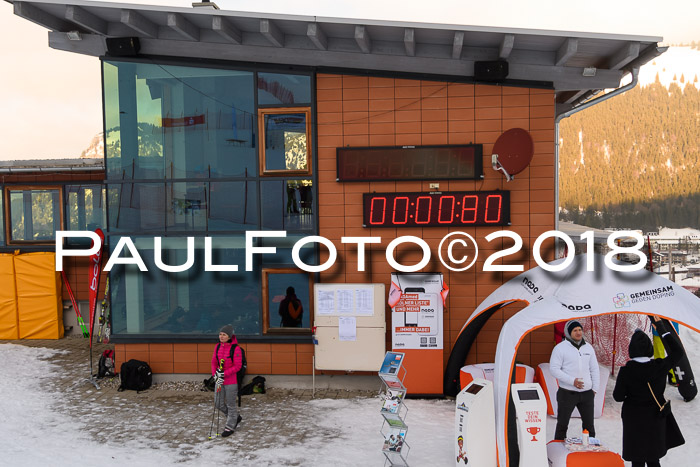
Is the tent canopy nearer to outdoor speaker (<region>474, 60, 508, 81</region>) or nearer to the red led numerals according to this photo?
the red led numerals

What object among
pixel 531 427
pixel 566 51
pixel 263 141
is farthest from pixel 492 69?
pixel 531 427

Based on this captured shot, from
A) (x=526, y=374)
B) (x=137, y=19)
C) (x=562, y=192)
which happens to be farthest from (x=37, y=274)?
(x=562, y=192)

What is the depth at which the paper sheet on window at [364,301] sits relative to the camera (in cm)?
889

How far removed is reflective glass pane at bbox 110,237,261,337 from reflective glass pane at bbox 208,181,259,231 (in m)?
0.29

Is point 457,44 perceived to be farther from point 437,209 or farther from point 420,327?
point 420,327

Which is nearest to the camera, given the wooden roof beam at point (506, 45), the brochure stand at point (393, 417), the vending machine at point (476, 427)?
the vending machine at point (476, 427)

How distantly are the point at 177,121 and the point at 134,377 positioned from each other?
4.50 m

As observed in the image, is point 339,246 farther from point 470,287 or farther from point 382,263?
point 470,287

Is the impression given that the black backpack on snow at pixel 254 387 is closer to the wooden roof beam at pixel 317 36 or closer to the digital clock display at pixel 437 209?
the digital clock display at pixel 437 209

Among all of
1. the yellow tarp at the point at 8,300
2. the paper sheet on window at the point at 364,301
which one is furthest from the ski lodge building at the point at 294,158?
the yellow tarp at the point at 8,300

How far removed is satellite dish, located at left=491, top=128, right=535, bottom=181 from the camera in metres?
8.54

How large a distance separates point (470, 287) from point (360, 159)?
9.35ft

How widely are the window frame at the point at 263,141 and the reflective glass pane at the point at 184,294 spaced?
1325 mm

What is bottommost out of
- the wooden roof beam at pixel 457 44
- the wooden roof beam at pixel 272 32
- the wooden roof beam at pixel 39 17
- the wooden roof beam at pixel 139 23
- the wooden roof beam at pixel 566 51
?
the wooden roof beam at pixel 566 51
